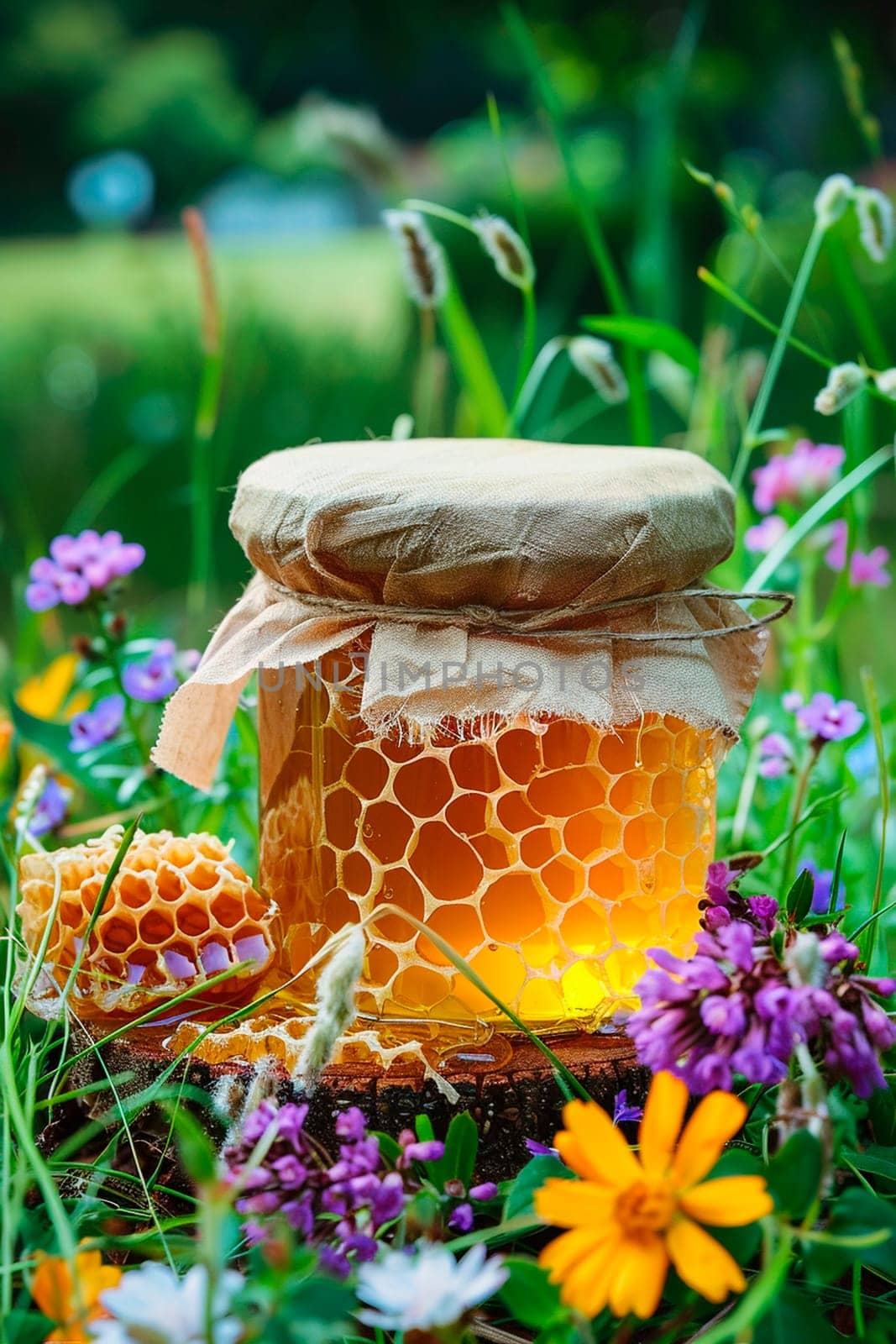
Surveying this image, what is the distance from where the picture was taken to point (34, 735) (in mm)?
1021

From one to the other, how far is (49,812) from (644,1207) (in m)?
0.67

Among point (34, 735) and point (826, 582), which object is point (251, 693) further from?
point (826, 582)

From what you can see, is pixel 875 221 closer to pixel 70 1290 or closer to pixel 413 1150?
pixel 413 1150

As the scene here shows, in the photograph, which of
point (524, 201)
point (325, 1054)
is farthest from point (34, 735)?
point (524, 201)

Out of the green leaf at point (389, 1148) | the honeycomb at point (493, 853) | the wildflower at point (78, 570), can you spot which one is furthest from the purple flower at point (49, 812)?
the green leaf at point (389, 1148)

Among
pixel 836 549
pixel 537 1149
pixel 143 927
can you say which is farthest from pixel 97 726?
pixel 836 549

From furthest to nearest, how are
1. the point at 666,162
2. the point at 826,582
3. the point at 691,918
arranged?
the point at 826,582 → the point at 666,162 → the point at 691,918

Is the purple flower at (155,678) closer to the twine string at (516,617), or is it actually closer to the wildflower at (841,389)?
the twine string at (516,617)

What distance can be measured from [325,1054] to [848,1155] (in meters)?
0.31

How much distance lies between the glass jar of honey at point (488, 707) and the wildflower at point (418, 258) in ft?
0.79

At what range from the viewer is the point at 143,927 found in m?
0.76

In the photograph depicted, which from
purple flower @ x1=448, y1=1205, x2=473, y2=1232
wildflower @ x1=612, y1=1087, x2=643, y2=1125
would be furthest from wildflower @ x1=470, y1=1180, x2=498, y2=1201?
wildflower @ x1=612, y1=1087, x2=643, y2=1125

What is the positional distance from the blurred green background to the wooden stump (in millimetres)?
694

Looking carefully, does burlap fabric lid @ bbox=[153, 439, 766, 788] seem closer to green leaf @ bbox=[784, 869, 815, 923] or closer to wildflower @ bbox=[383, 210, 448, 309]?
green leaf @ bbox=[784, 869, 815, 923]
